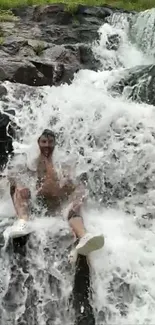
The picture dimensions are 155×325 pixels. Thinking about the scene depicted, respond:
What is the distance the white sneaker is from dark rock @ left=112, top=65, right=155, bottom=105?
487cm

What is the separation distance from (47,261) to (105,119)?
3166 mm

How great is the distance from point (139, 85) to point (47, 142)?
4.25 m

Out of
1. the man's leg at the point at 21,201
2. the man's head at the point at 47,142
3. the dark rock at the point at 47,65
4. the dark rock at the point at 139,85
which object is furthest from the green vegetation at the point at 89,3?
the man's leg at the point at 21,201

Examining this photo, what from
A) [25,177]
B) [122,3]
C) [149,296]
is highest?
[25,177]

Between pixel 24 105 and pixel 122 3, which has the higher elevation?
pixel 24 105

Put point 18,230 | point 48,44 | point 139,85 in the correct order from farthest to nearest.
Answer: point 48,44 < point 139,85 < point 18,230

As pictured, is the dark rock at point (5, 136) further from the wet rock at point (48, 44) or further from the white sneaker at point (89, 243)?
the white sneaker at point (89, 243)

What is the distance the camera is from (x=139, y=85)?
10828 mm

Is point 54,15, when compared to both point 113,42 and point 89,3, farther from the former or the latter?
point 89,3

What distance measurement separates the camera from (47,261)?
6.50 m

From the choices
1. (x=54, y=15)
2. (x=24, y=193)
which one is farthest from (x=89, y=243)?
(x=54, y=15)

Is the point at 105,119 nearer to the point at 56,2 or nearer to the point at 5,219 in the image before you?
the point at 5,219

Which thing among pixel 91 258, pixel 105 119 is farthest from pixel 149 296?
pixel 105 119

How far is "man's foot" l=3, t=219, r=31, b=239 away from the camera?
6270mm
